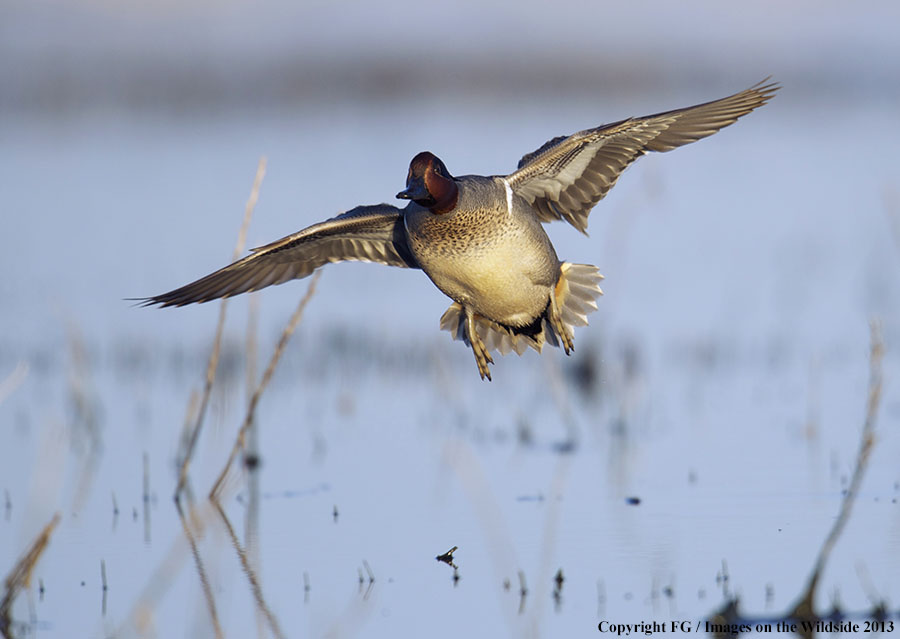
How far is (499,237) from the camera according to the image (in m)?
4.89

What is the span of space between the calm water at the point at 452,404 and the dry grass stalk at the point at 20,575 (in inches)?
7.2

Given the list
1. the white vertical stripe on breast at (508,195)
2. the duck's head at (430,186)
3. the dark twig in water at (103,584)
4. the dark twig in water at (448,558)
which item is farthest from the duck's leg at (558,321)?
the dark twig in water at (103,584)

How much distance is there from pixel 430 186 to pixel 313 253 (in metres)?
1.14

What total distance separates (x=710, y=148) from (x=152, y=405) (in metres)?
9.75

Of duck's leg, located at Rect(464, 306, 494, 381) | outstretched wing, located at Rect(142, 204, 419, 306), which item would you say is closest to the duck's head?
outstretched wing, located at Rect(142, 204, 419, 306)

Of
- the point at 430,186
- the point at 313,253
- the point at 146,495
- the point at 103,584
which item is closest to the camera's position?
the point at 430,186

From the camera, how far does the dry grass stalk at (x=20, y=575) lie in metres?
4.22

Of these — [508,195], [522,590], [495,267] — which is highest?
[508,195]

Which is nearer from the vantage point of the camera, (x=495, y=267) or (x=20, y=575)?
(x=20, y=575)

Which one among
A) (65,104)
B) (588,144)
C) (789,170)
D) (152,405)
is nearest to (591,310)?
(588,144)

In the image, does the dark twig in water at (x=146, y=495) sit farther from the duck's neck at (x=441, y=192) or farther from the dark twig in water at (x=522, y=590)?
the duck's neck at (x=441, y=192)

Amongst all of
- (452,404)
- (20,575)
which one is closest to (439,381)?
(452,404)

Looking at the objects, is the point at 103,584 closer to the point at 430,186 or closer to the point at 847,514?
the point at 430,186

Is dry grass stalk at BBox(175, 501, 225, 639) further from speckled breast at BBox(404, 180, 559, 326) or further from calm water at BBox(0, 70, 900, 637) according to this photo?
speckled breast at BBox(404, 180, 559, 326)
